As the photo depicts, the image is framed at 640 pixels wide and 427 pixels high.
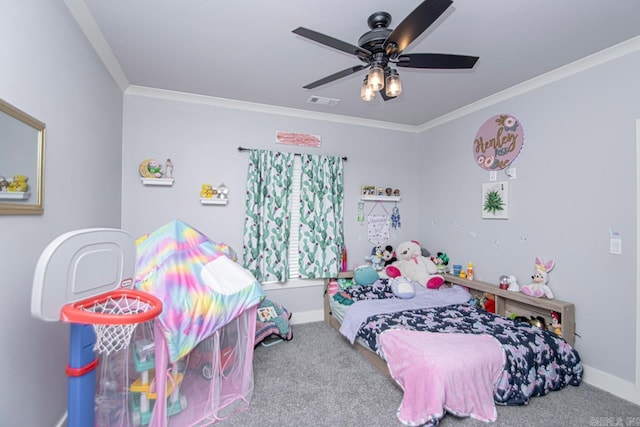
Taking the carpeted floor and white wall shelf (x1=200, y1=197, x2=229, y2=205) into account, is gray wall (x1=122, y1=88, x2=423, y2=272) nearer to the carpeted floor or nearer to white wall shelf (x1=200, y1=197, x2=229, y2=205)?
white wall shelf (x1=200, y1=197, x2=229, y2=205)

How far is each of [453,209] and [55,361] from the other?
3.90 meters

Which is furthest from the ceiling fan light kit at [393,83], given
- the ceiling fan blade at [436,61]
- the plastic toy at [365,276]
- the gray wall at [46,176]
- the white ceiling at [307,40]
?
the plastic toy at [365,276]

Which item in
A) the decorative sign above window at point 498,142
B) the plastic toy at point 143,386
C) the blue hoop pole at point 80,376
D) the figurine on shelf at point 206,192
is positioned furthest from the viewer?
the figurine on shelf at point 206,192

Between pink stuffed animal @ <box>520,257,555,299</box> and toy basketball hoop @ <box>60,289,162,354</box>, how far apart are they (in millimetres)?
3009

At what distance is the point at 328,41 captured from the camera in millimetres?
1479

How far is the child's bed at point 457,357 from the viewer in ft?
5.87

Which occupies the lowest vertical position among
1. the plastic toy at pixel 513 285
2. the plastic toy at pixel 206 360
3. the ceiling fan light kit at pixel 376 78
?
the plastic toy at pixel 206 360

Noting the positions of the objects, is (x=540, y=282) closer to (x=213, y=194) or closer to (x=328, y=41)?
(x=328, y=41)

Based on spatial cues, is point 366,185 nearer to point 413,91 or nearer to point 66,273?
point 413,91

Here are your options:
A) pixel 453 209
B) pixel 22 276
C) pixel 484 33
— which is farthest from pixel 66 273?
pixel 453 209

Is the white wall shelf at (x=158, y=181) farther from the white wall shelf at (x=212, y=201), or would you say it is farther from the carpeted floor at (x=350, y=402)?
the carpeted floor at (x=350, y=402)

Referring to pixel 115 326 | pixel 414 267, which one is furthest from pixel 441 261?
pixel 115 326

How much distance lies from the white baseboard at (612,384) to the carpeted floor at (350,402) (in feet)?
0.16

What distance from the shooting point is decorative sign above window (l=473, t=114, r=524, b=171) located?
111 inches
